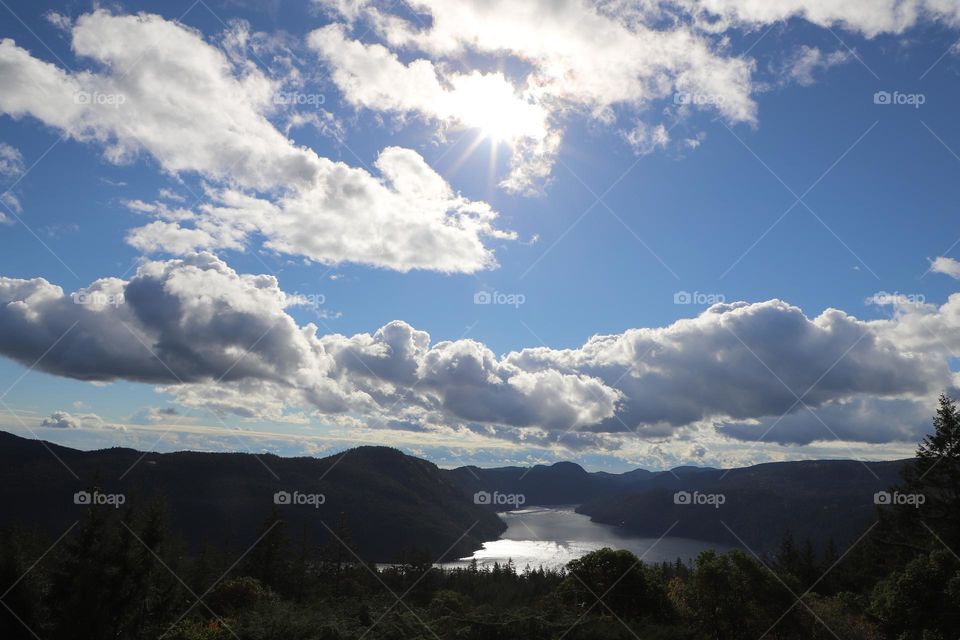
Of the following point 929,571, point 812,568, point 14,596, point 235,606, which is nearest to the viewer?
point 929,571

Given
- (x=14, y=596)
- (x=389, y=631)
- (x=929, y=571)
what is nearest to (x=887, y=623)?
(x=929, y=571)

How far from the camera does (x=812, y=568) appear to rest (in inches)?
3300

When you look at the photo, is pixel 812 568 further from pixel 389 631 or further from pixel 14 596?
pixel 14 596

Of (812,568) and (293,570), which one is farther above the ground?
(812,568)

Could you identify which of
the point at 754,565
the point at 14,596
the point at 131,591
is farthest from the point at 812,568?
the point at 14,596

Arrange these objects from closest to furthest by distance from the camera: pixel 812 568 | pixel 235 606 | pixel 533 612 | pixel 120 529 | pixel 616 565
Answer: pixel 533 612 → pixel 120 529 → pixel 616 565 → pixel 235 606 → pixel 812 568

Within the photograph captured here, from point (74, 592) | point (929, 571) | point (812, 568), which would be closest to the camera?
point (929, 571)

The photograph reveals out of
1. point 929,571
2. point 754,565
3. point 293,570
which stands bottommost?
point 293,570

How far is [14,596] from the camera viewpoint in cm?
2988

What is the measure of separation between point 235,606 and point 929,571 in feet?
140

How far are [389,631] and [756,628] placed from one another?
2300 centimetres

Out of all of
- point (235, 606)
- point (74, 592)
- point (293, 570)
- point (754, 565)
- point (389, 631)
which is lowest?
point (293, 570)

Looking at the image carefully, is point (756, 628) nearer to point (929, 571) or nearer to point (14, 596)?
point (929, 571)

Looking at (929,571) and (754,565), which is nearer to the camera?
(929,571)
